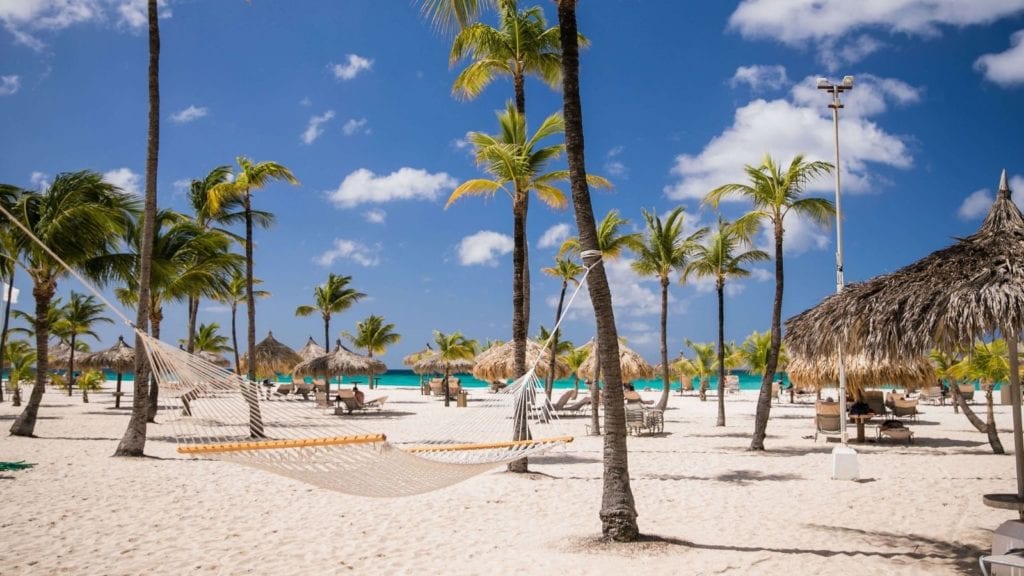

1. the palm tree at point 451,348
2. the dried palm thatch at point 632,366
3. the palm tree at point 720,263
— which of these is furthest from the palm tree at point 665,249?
the palm tree at point 451,348

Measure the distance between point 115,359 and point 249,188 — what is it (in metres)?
13.5

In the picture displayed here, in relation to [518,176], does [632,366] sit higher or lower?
lower

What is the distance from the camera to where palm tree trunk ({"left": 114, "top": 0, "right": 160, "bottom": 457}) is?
876 centimetres

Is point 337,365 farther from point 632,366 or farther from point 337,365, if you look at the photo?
point 632,366

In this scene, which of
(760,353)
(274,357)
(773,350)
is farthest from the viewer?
(760,353)

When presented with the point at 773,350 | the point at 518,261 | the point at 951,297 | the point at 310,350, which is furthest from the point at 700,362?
the point at 951,297

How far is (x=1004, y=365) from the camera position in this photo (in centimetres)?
927

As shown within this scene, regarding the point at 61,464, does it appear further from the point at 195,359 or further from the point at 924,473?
the point at 924,473

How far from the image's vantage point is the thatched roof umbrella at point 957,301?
4.25m

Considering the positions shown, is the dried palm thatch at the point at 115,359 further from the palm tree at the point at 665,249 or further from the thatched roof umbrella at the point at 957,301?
the thatched roof umbrella at the point at 957,301

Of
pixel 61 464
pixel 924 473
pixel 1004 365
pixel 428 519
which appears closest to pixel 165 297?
pixel 61 464

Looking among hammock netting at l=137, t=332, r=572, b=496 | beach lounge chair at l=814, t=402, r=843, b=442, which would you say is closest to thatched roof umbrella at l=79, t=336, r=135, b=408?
hammock netting at l=137, t=332, r=572, b=496

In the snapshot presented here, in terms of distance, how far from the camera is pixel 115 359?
21.6 meters

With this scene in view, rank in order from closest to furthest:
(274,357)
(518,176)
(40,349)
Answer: (518,176) < (40,349) < (274,357)
